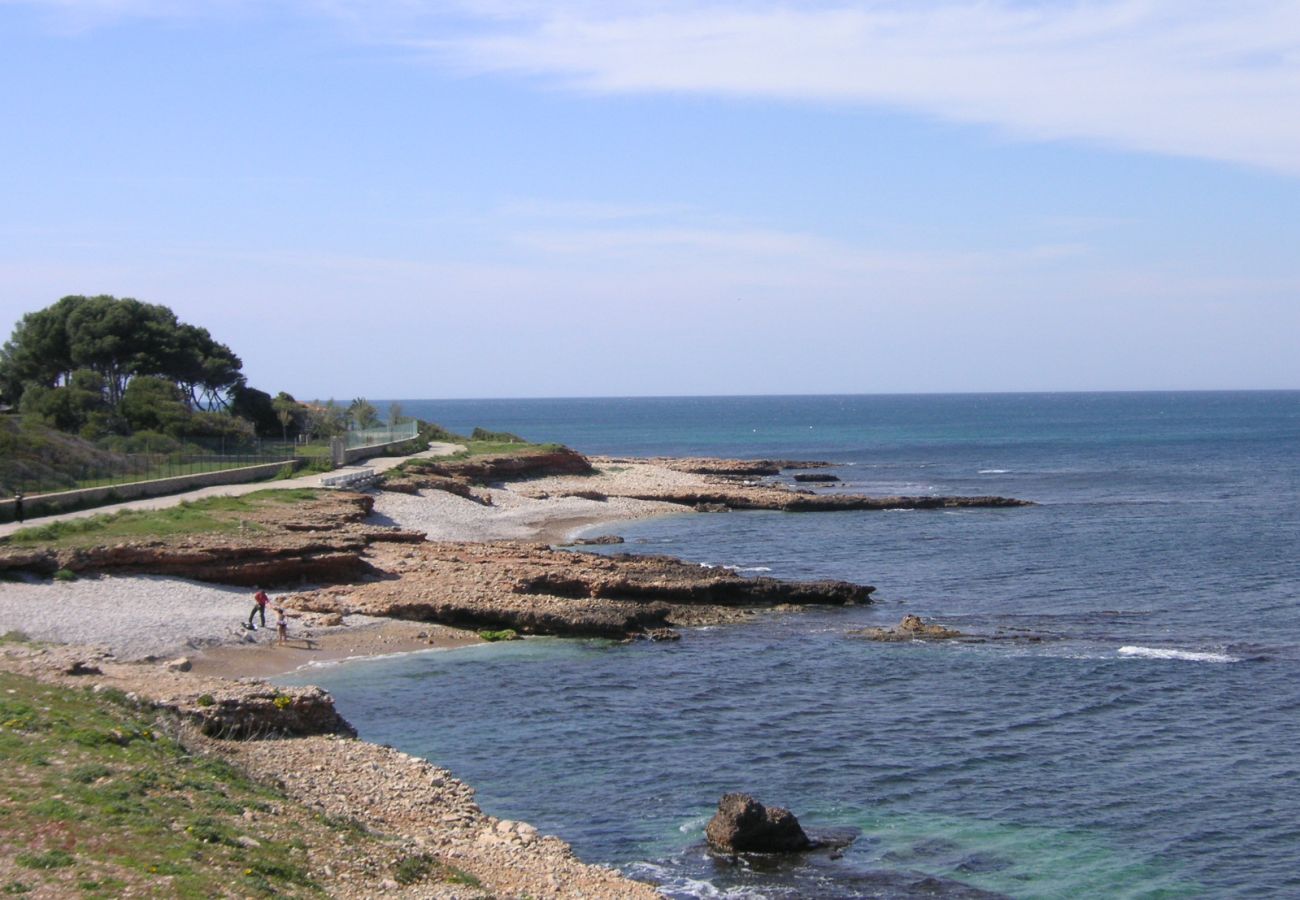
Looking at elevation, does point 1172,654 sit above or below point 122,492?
below

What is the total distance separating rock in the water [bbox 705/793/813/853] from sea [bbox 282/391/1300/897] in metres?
0.29

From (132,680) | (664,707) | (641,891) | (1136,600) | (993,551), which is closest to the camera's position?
(641,891)

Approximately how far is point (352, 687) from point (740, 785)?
10.1 metres

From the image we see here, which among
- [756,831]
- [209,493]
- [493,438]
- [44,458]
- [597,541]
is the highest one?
[44,458]

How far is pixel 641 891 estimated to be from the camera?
1708cm

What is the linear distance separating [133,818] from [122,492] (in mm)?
33747

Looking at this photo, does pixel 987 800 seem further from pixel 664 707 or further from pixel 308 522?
pixel 308 522

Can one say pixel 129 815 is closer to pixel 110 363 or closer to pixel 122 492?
pixel 122 492

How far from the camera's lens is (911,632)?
35.0 m

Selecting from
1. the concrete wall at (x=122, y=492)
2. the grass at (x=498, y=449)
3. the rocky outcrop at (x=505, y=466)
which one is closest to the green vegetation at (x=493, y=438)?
A: the grass at (x=498, y=449)

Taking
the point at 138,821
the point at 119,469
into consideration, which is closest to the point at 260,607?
the point at 138,821

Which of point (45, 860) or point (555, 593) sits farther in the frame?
point (555, 593)

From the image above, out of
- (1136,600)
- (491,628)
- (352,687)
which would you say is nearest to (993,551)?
(1136,600)

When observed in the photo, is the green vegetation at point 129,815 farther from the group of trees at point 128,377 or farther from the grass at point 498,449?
the grass at point 498,449
